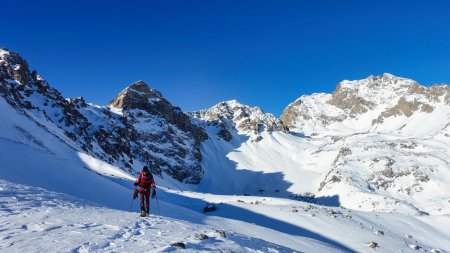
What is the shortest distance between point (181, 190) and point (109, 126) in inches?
2784

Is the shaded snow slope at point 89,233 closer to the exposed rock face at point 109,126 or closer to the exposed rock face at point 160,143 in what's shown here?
the exposed rock face at point 109,126

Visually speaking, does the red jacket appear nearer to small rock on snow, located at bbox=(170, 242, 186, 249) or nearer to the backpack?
the backpack

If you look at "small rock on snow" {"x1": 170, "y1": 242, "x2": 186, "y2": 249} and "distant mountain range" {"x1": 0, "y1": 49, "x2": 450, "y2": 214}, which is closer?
"small rock on snow" {"x1": 170, "y1": 242, "x2": 186, "y2": 249}

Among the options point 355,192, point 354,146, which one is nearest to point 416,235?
point 355,192

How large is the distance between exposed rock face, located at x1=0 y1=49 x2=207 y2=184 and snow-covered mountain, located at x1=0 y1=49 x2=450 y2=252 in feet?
2.12

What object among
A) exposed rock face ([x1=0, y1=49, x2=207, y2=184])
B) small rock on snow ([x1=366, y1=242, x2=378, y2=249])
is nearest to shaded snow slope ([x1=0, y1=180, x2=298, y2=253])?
small rock on snow ([x1=366, y1=242, x2=378, y2=249])

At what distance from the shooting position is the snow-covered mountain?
16.3m

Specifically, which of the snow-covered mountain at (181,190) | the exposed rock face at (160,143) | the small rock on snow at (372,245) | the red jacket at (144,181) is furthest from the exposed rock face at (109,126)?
the small rock on snow at (372,245)

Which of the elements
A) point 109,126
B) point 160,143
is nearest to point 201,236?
point 109,126

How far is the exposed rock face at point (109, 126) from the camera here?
101m

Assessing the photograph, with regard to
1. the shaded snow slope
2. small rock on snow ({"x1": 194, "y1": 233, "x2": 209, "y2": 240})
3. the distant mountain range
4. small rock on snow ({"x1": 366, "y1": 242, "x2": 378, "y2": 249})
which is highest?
the distant mountain range

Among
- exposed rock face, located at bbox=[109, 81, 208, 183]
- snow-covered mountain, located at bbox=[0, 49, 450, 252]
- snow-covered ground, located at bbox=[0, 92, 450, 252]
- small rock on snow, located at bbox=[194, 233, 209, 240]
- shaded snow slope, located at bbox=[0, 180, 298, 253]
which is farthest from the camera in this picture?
exposed rock face, located at bbox=[109, 81, 208, 183]

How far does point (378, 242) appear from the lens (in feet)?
111

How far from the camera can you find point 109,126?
145125mm
